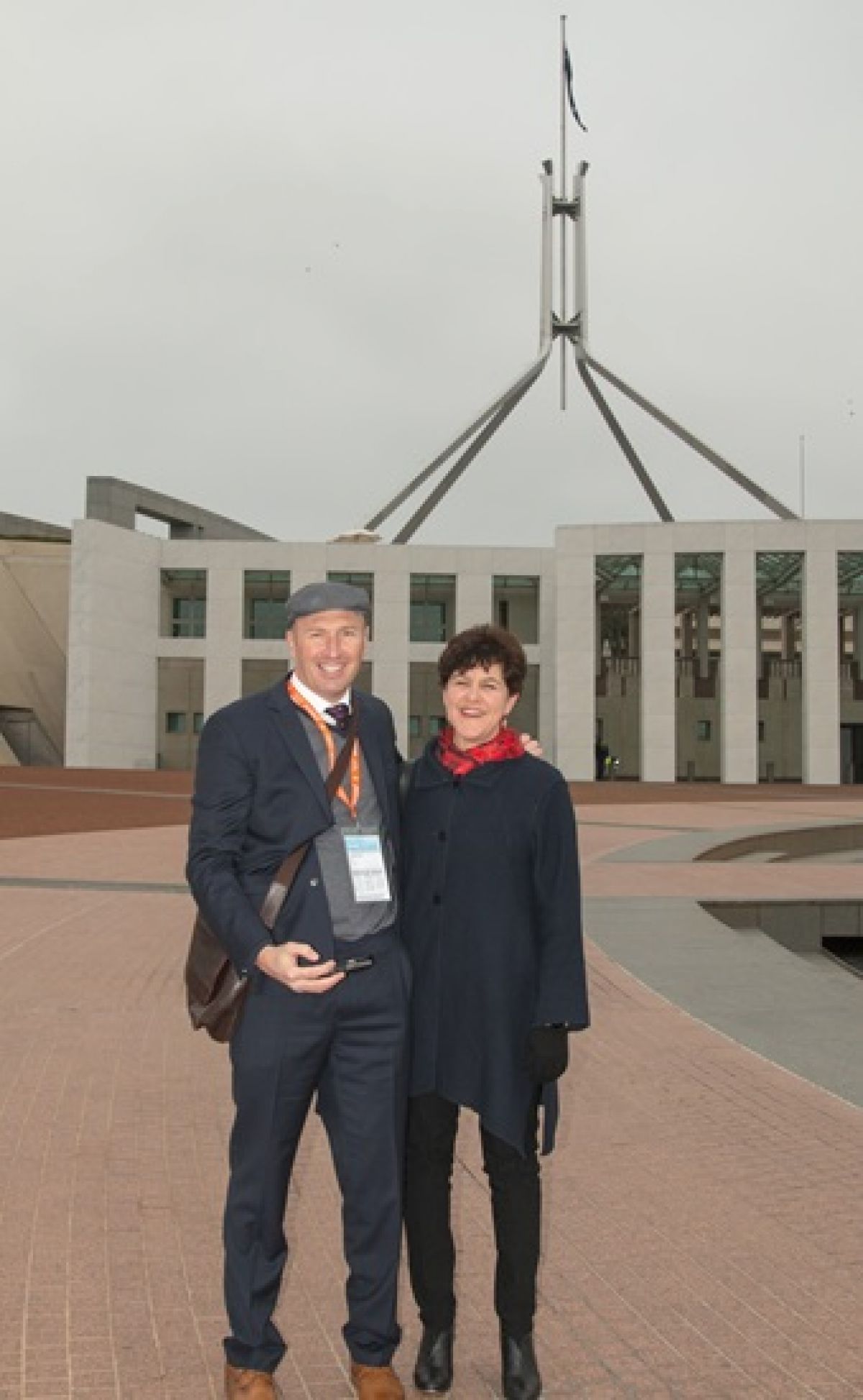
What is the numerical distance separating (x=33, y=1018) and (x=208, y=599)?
1726 inches

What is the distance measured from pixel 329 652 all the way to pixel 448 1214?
4.41 feet

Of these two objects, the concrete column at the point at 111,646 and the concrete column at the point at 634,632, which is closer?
the concrete column at the point at 111,646

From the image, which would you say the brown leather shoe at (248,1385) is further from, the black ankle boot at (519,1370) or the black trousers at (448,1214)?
the black ankle boot at (519,1370)

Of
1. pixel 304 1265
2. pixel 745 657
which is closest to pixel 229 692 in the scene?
pixel 745 657

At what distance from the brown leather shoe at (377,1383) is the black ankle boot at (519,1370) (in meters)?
0.25

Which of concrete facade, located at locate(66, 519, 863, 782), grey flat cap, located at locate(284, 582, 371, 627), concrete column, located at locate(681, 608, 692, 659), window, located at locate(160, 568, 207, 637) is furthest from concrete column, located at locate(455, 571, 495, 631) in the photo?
grey flat cap, located at locate(284, 582, 371, 627)

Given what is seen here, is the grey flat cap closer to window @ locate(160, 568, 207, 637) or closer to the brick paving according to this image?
the brick paving

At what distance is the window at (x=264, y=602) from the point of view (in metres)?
50.7

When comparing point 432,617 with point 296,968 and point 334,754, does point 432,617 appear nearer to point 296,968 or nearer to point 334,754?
point 334,754

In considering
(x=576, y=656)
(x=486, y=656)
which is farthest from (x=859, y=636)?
(x=486, y=656)

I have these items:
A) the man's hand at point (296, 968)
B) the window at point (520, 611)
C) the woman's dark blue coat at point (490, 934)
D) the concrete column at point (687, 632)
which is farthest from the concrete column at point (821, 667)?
the man's hand at point (296, 968)

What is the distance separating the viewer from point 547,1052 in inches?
113

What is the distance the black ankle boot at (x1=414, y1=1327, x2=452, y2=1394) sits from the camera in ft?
9.53

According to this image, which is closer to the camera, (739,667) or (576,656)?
(739,667)
